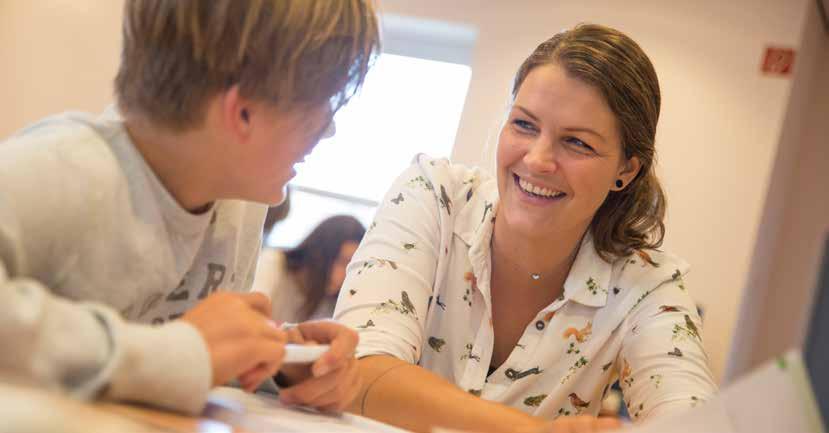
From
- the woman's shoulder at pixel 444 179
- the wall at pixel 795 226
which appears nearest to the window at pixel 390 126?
the wall at pixel 795 226

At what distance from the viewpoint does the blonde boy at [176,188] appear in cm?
62

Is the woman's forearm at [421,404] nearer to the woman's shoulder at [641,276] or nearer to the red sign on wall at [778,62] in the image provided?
the woman's shoulder at [641,276]

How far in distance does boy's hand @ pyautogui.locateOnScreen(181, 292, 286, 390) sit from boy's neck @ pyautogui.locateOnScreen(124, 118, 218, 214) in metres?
0.14

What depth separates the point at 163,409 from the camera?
0.63 meters

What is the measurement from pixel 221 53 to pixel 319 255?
7.76ft

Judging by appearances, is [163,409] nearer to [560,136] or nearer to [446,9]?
[560,136]

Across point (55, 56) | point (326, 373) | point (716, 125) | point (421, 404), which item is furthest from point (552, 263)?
point (55, 56)

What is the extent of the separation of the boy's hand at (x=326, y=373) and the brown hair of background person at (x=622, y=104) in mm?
662

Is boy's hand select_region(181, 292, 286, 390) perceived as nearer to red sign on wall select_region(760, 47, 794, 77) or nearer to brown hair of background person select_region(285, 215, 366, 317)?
brown hair of background person select_region(285, 215, 366, 317)

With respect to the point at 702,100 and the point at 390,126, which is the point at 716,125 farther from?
the point at 390,126

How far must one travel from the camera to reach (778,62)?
376cm

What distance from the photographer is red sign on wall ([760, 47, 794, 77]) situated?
12.3 ft

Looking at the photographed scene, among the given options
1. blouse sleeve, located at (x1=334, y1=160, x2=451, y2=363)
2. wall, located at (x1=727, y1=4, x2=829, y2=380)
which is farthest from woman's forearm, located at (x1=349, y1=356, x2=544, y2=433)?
wall, located at (x1=727, y1=4, x2=829, y2=380)

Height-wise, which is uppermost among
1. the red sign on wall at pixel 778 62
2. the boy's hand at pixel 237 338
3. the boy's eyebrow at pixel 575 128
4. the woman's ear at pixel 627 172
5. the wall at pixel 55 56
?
the red sign on wall at pixel 778 62
